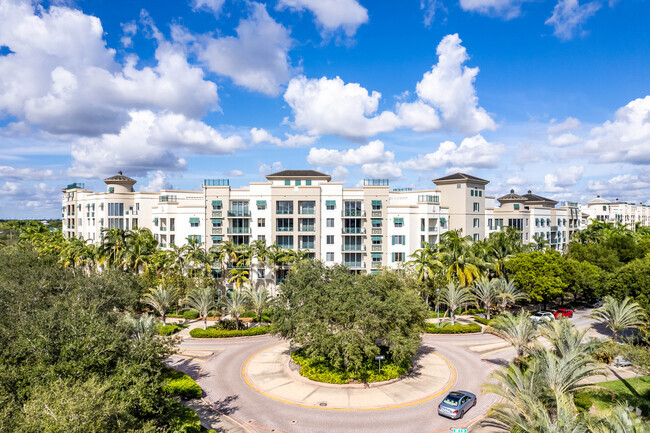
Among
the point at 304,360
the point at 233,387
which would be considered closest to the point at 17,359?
the point at 233,387

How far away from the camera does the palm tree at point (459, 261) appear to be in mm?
48812

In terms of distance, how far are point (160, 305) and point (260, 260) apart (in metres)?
14.7

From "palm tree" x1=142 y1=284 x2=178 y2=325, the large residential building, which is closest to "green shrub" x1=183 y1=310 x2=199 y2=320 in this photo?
"palm tree" x1=142 y1=284 x2=178 y2=325

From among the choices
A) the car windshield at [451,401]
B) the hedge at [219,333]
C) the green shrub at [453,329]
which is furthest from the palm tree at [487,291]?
the hedge at [219,333]

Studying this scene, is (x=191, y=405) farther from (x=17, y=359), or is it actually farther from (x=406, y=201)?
(x=406, y=201)

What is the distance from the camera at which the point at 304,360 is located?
33.0 metres

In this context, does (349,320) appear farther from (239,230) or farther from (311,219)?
(239,230)

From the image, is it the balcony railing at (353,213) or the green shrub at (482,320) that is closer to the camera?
the green shrub at (482,320)

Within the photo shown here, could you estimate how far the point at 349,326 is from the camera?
29484 mm

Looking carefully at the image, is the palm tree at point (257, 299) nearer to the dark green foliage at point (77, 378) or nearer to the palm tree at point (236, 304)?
the palm tree at point (236, 304)

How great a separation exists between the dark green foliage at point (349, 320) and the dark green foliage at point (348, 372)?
1.80 ft

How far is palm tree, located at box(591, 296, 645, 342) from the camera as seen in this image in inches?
1483

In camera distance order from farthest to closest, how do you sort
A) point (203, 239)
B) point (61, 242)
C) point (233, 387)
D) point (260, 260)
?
1. point (61, 242)
2. point (203, 239)
3. point (260, 260)
4. point (233, 387)

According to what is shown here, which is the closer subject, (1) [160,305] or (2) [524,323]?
(2) [524,323]
